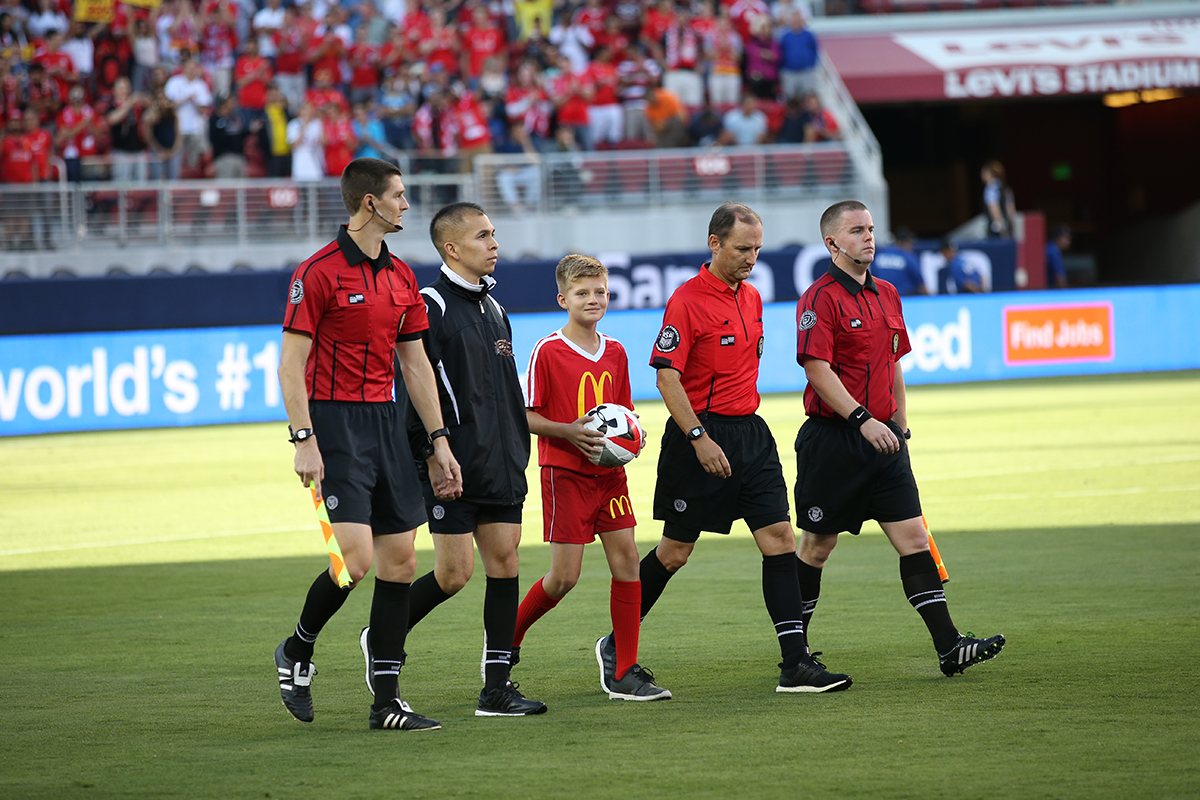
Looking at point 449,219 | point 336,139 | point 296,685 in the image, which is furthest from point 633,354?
point 296,685

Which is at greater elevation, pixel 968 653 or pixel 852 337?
pixel 852 337

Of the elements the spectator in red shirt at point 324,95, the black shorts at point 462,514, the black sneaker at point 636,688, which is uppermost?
the spectator in red shirt at point 324,95

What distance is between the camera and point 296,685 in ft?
20.2

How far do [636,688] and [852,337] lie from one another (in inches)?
75.1

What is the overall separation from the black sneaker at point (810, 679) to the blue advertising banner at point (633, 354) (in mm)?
15031

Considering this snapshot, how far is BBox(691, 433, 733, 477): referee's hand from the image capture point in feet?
21.5

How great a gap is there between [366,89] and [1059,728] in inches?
962

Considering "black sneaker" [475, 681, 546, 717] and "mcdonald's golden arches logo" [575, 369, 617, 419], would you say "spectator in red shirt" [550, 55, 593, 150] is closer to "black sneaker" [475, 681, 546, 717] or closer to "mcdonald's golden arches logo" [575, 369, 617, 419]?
"mcdonald's golden arches logo" [575, 369, 617, 419]

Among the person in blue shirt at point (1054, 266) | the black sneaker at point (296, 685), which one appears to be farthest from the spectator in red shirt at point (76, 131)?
the black sneaker at point (296, 685)

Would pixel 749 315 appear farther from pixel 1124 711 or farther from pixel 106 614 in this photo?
pixel 106 614

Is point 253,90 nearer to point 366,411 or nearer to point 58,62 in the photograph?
point 58,62

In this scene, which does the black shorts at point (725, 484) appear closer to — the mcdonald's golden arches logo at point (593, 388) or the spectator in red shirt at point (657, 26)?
the mcdonald's golden arches logo at point (593, 388)

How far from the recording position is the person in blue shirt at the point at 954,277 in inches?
1017

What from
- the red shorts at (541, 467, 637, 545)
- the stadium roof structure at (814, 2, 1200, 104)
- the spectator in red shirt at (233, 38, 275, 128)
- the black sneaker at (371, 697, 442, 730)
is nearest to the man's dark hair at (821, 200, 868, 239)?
the red shorts at (541, 467, 637, 545)
